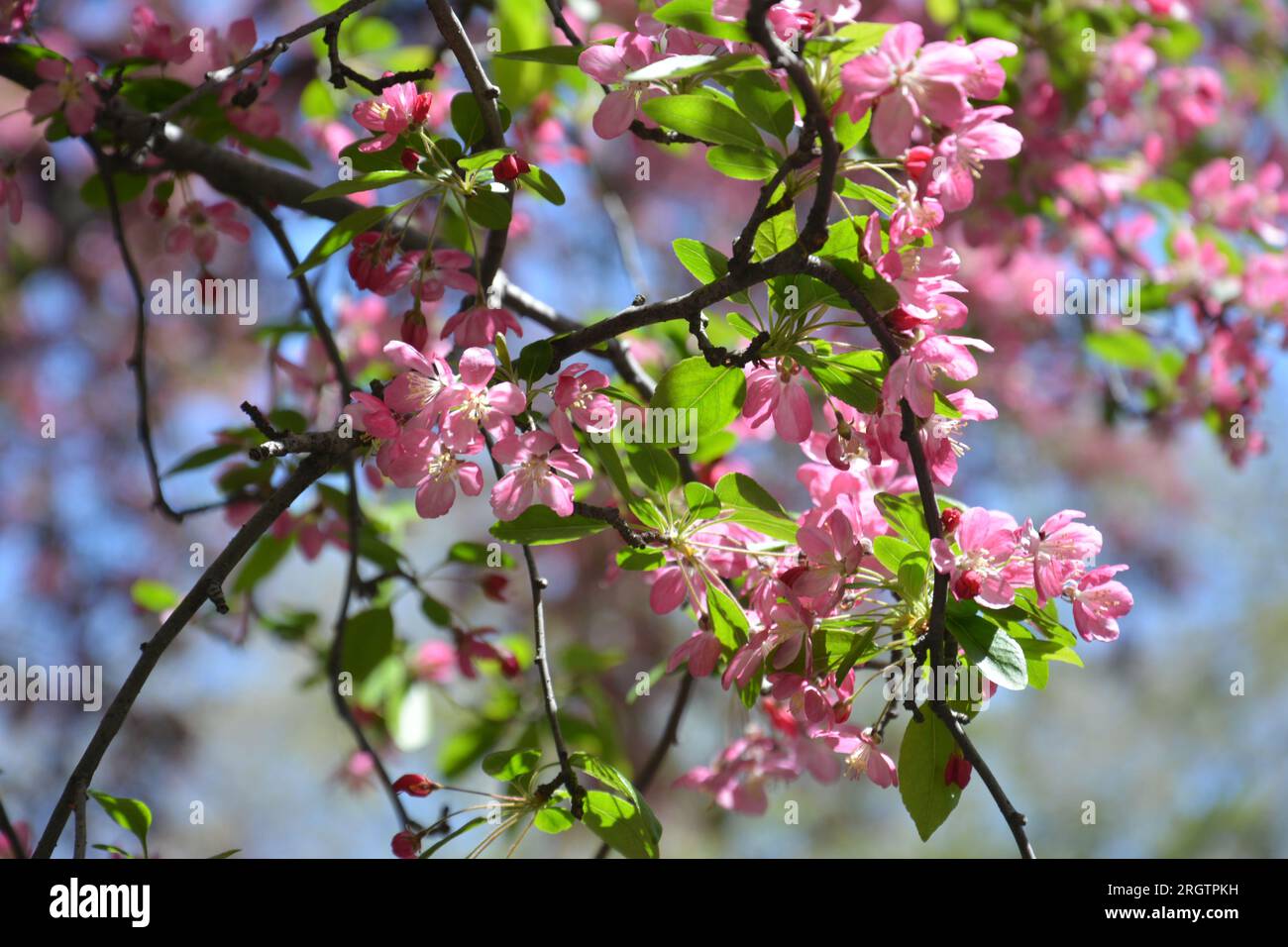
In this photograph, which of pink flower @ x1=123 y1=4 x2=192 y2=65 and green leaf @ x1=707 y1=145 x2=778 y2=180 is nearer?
green leaf @ x1=707 y1=145 x2=778 y2=180

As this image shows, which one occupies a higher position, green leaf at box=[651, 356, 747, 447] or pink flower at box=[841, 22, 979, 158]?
pink flower at box=[841, 22, 979, 158]

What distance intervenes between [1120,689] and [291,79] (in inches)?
260

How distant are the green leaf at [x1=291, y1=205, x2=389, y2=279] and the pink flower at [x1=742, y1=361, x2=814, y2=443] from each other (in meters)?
0.41

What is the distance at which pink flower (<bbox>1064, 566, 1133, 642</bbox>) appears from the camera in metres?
1.08

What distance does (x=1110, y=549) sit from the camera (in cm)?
615

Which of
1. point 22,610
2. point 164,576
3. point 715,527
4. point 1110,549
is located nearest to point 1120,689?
point 1110,549

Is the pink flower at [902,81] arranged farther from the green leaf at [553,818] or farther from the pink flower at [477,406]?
the green leaf at [553,818]

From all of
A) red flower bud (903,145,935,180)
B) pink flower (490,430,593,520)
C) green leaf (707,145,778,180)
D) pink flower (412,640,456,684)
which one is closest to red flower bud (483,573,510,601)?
pink flower (412,640,456,684)

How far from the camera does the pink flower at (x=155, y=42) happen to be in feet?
5.37

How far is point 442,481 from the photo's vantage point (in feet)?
3.64

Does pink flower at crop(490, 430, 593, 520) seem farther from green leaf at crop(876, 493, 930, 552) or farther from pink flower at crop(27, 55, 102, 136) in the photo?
pink flower at crop(27, 55, 102, 136)

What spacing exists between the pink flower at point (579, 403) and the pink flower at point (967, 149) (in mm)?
358

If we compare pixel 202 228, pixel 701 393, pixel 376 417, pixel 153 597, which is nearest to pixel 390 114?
pixel 376 417

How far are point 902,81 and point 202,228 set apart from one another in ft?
3.88
